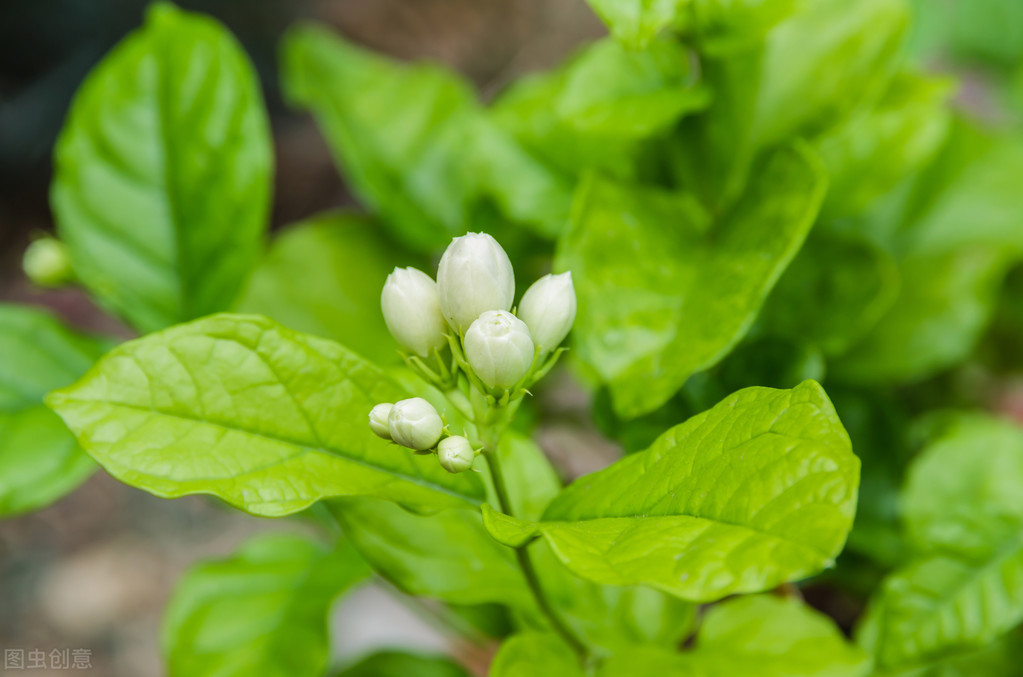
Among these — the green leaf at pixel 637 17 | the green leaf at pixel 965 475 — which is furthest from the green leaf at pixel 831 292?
the green leaf at pixel 637 17

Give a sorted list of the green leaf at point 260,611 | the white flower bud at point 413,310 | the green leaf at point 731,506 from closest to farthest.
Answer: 1. the green leaf at point 731,506
2. the white flower bud at point 413,310
3. the green leaf at point 260,611

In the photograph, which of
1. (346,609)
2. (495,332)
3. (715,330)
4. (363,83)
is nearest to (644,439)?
(715,330)

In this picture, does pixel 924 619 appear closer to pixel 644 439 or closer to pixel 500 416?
pixel 644 439

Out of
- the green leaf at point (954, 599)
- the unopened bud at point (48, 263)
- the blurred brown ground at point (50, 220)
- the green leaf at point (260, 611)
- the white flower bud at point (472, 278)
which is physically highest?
the white flower bud at point (472, 278)

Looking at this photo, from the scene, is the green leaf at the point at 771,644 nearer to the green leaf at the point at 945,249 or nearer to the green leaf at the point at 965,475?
the green leaf at the point at 965,475

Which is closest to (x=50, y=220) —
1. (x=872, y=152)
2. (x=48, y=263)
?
(x=48, y=263)

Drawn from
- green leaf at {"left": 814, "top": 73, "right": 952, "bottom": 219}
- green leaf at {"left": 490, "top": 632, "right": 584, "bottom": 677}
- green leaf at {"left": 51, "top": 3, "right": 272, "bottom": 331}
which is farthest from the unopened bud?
green leaf at {"left": 814, "top": 73, "right": 952, "bottom": 219}
